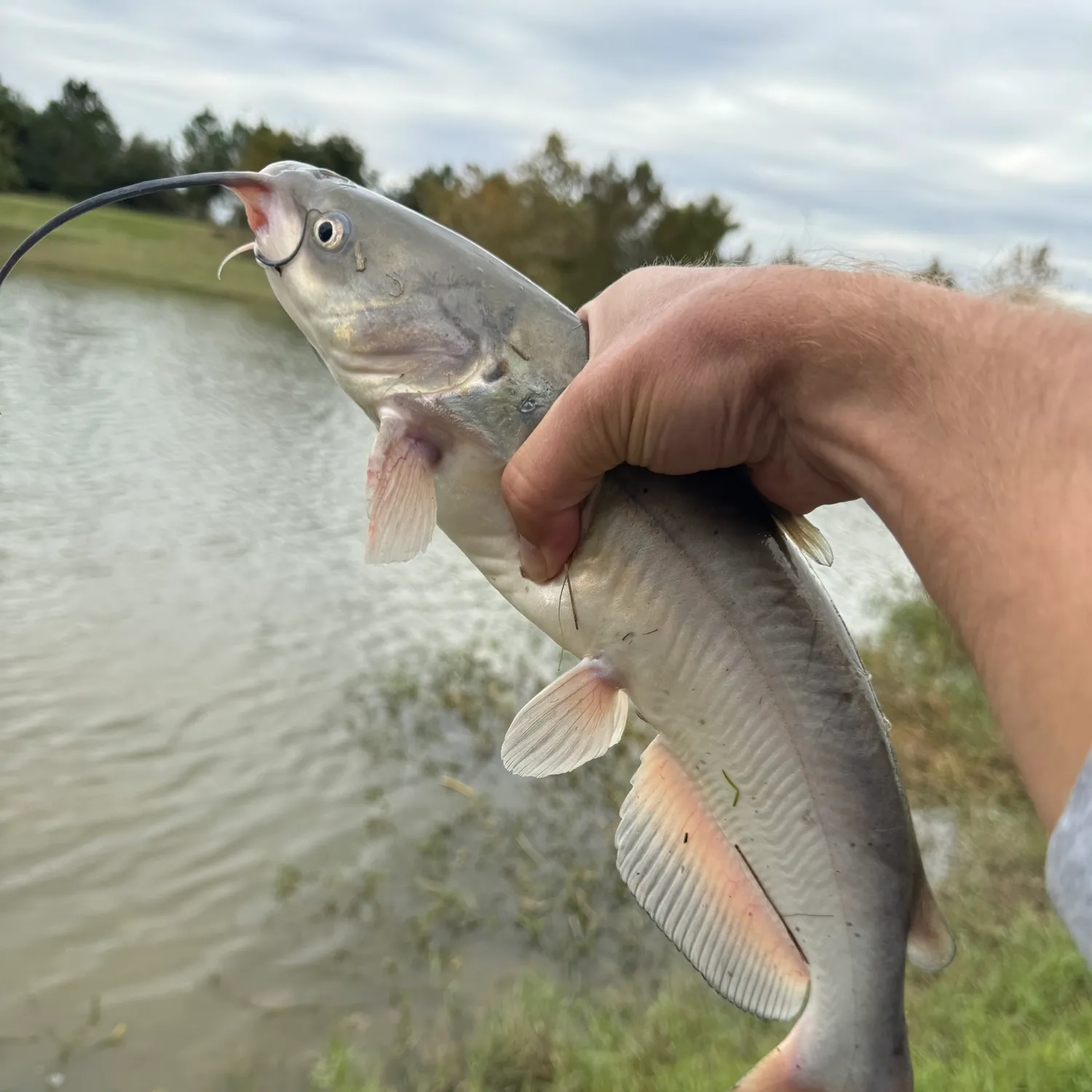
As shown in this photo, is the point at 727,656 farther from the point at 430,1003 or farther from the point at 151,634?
the point at 151,634

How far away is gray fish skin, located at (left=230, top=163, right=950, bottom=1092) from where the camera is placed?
1779mm

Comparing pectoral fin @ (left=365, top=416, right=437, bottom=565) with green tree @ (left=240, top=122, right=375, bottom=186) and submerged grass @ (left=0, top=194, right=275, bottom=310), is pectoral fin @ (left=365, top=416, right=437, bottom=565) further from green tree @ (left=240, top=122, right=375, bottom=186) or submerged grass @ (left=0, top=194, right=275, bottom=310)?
submerged grass @ (left=0, top=194, right=275, bottom=310)

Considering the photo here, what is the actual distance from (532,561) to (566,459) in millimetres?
278

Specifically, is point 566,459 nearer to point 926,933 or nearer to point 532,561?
point 532,561

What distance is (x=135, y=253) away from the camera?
35250 mm

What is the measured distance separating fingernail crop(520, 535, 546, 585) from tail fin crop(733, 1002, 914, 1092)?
1.06 meters

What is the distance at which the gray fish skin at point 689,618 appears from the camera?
178cm

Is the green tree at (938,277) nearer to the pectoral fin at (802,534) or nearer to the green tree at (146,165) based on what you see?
the pectoral fin at (802,534)

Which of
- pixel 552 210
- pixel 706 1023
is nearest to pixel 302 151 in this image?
pixel 552 210

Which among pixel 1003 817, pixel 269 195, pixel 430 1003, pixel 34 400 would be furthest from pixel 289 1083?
pixel 34 400

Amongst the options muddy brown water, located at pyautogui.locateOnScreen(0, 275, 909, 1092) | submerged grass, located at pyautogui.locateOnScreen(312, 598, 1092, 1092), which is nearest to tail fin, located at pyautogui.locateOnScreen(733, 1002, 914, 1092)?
submerged grass, located at pyautogui.locateOnScreen(312, 598, 1092, 1092)

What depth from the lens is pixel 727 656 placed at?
5.92ft

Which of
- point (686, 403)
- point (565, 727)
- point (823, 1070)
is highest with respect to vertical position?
point (686, 403)

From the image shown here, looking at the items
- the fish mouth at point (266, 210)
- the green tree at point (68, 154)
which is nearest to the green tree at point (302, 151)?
the green tree at point (68, 154)
